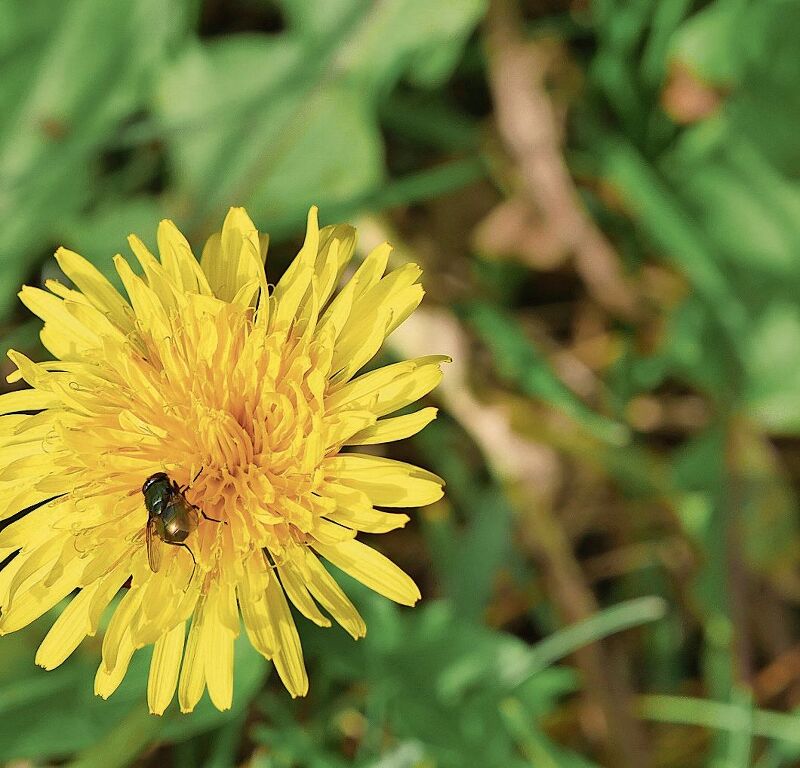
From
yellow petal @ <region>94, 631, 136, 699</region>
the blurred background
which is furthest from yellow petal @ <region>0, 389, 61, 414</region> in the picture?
the blurred background

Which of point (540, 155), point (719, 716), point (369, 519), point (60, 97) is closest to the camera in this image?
point (369, 519)

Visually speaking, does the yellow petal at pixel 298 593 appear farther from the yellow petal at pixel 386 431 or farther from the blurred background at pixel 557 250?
the blurred background at pixel 557 250

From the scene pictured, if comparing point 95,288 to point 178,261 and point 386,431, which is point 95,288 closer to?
point 178,261

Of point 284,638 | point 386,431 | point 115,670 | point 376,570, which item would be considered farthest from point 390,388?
point 115,670

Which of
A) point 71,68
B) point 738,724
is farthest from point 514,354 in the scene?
point 71,68

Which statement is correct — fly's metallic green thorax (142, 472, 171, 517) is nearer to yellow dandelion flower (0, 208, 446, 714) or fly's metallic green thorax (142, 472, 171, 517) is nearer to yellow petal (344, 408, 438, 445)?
yellow dandelion flower (0, 208, 446, 714)

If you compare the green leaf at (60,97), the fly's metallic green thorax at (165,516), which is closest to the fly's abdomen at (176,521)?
the fly's metallic green thorax at (165,516)
